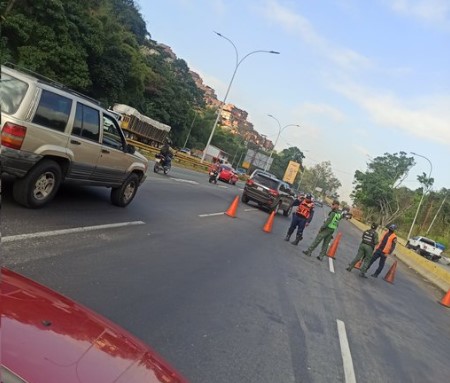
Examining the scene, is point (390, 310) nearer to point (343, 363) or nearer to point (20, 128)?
point (343, 363)

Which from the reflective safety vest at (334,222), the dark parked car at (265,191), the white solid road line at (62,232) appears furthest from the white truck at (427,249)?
the white solid road line at (62,232)

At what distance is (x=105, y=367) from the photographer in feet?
6.74

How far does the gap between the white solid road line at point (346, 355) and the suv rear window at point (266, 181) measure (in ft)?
55.6

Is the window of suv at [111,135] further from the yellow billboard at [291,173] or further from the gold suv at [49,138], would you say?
the yellow billboard at [291,173]

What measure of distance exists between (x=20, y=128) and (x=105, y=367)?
5931 millimetres

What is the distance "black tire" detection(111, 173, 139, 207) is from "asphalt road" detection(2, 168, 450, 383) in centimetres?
23

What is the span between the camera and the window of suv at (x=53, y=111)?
7.46 meters

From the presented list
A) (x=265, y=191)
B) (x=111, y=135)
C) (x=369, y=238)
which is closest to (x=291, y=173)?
(x=265, y=191)

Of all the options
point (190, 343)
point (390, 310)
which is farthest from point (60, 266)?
point (390, 310)

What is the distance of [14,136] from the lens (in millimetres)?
7191

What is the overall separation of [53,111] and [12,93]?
0.73 meters

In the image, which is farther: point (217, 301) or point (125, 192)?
point (125, 192)

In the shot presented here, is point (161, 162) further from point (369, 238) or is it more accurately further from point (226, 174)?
point (226, 174)

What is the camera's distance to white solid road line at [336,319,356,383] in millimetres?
5602
